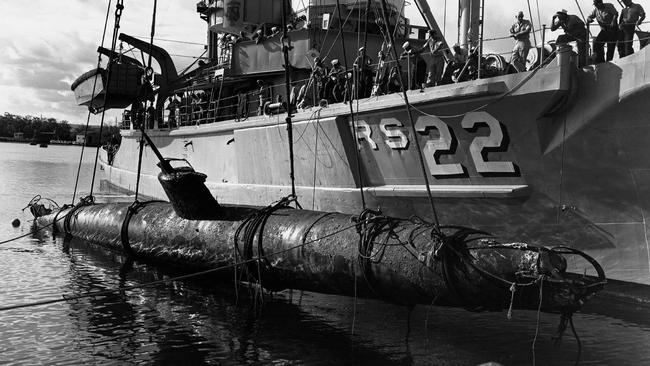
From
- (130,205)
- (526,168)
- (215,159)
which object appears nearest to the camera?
(526,168)

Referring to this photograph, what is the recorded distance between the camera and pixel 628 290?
10391 mm

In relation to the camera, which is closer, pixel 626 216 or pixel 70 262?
pixel 626 216

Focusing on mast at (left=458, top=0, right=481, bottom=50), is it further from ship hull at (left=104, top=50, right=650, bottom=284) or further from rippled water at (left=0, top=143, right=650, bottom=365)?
rippled water at (left=0, top=143, right=650, bottom=365)

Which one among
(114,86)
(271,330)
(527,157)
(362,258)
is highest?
(114,86)

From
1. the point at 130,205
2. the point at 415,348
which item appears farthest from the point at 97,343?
the point at 130,205

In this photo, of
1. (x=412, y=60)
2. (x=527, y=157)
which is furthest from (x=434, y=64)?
(x=527, y=157)

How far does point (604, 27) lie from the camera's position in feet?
34.6

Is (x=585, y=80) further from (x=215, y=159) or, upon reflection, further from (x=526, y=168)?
(x=215, y=159)

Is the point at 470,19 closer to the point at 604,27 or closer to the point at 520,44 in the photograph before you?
the point at 520,44

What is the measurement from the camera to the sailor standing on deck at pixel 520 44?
11.4 metres

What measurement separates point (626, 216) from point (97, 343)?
26.9 ft

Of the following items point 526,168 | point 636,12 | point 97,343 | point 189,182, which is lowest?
point 97,343

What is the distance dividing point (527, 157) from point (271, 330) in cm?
545

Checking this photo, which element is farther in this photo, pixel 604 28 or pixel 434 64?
pixel 434 64
